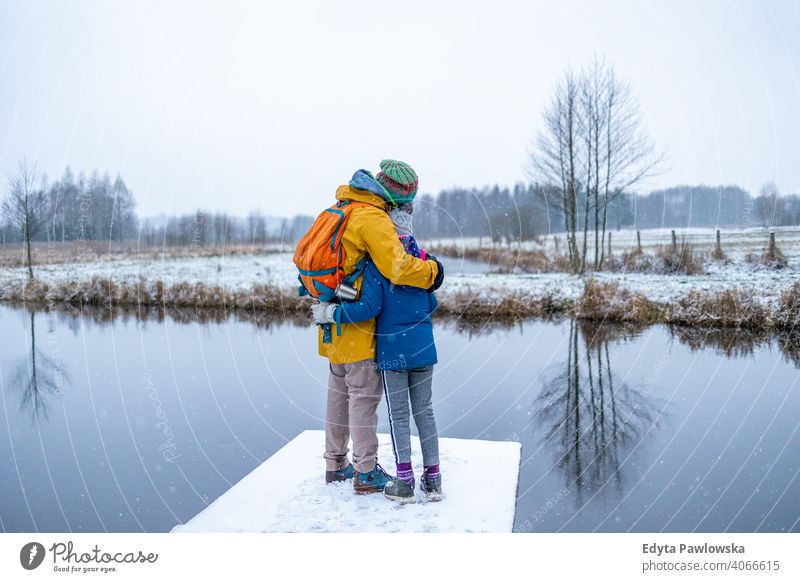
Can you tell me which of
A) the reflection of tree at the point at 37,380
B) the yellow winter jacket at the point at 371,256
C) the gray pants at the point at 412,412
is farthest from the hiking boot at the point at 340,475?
the reflection of tree at the point at 37,380

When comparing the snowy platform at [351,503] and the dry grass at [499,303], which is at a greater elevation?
the dry grass at [499,303]

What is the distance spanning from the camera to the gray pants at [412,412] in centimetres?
322

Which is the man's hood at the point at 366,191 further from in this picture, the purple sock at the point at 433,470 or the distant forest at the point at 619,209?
the distant forest at the point at 619,209

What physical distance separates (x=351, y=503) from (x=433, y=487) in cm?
44

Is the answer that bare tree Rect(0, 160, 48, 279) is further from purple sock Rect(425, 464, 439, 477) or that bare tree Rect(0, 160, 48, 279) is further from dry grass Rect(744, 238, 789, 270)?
dry grass Rect(744, 238, 789, 270)

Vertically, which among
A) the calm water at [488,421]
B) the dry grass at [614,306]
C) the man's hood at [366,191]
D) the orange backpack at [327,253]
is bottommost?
the calm water at [488,421]

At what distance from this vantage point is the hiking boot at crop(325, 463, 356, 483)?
355cm

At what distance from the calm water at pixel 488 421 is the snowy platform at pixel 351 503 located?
0.49ft

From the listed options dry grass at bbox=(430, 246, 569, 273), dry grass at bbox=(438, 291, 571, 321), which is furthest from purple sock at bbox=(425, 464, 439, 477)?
dry grass at bbox=(430, 246, 569, 273)

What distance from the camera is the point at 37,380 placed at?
6.79 metres

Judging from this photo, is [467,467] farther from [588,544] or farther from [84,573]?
[84,573]

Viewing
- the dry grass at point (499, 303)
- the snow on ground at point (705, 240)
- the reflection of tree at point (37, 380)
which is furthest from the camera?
the dry grass at point (499, 303)

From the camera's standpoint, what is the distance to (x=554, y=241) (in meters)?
15.7

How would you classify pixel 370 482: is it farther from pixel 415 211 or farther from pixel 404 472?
pixel 415 211
